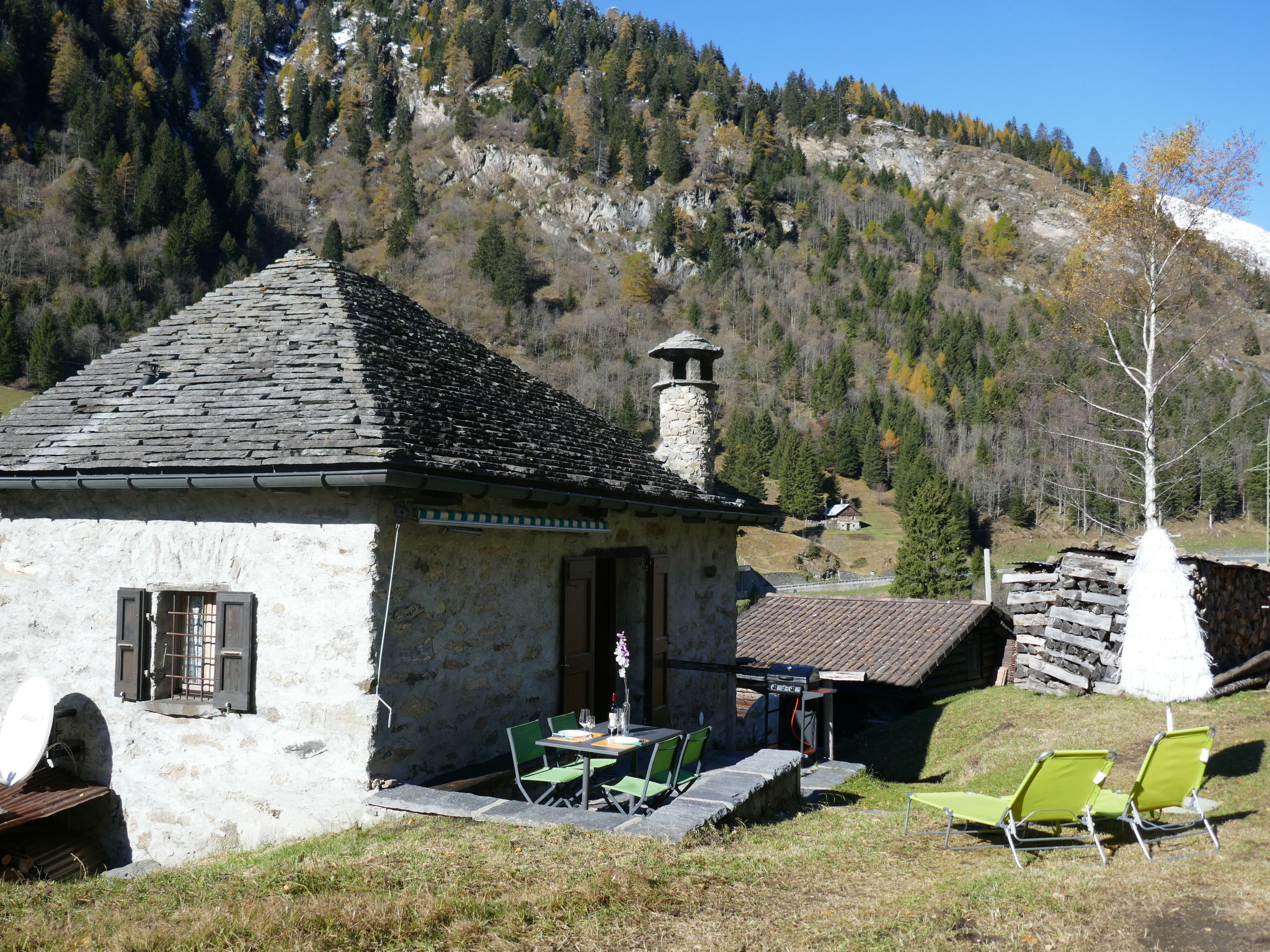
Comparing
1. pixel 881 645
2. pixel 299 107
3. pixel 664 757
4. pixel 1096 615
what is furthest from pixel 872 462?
pixel 299 107

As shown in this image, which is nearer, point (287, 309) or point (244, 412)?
point (244, 412)

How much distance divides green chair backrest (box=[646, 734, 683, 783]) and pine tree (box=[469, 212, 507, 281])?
98392 millimetres

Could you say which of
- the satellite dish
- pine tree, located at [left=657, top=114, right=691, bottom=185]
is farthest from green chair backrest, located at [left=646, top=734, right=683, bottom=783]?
pine tree, located at [left=657, top=114, right=691, bottom=185]

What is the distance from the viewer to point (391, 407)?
7.18m

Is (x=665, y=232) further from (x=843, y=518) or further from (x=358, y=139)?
(x=843, y=518)

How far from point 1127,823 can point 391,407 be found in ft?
→ 21.3

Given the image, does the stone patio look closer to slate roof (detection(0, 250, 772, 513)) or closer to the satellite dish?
slate roof (detection(0, 250, 772, 513))

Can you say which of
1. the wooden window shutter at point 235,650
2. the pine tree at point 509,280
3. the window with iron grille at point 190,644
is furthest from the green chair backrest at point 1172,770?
the pine tree at point 509,280

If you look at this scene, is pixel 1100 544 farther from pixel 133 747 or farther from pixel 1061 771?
pixel 133 747

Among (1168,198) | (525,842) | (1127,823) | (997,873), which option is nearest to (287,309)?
(525,842)

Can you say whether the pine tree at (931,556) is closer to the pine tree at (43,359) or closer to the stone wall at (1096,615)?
the stone wall at (1096,615)

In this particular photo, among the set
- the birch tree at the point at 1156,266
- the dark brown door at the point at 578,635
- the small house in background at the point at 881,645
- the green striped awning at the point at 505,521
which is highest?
the birch tree at the point at 1156,266

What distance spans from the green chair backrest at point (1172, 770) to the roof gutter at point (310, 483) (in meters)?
4.86

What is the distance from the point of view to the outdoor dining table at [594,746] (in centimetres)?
643
